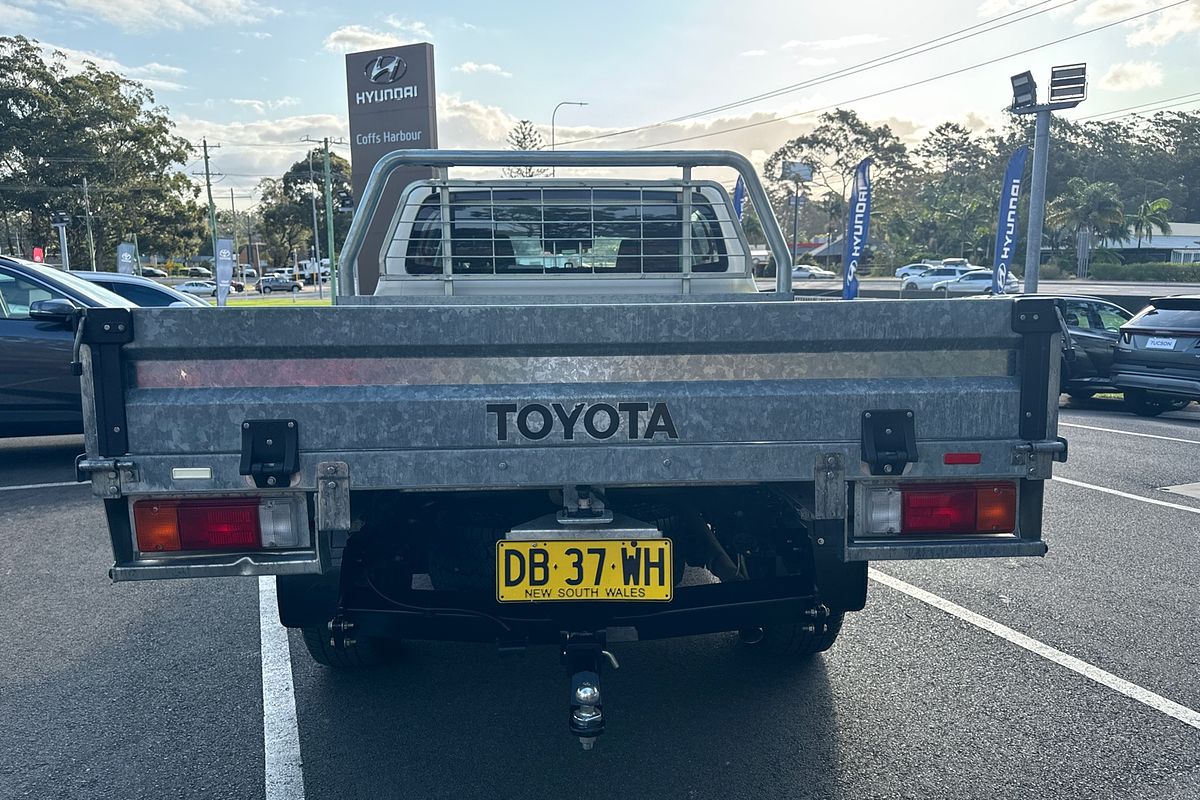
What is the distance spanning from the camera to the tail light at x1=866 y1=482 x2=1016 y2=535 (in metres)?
2.55

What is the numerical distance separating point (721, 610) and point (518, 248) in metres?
2.69

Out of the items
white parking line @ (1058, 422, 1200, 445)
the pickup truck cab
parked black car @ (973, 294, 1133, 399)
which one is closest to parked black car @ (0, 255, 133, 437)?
the pickup truck cab

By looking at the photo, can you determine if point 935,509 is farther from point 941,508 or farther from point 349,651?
point 349,651

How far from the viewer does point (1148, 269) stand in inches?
1928

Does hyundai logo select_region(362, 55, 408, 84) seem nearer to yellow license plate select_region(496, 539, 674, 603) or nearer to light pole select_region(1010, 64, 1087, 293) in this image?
light pole select_region(1010, 64, 1087, 293)

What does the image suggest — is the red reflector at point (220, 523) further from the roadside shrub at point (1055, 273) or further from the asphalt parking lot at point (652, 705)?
the roadside shrub at point (1055, 273)

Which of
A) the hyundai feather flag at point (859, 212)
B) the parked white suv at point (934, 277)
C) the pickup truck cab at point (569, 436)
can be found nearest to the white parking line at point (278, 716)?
the pickup truck cab at point (569, 436)

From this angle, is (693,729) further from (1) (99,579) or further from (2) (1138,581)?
(1) (99,579)

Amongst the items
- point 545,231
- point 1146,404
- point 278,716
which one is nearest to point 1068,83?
point 1146,404

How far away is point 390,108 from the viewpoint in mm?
23062

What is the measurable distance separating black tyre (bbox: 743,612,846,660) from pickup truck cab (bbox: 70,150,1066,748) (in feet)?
2.45

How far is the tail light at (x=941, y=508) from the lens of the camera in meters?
2.55

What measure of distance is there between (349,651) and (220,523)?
1.22m

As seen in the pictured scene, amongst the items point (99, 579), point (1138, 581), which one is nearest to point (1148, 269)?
point (1138, 581)
